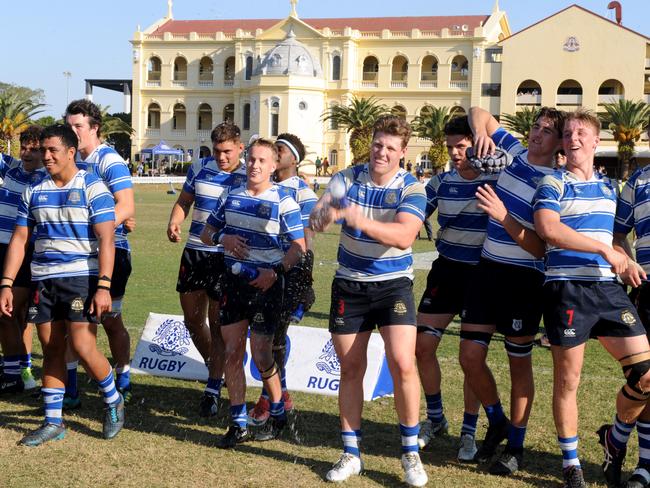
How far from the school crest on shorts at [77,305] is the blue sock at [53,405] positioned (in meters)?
0.61

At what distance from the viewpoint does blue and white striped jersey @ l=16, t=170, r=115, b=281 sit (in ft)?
19.6

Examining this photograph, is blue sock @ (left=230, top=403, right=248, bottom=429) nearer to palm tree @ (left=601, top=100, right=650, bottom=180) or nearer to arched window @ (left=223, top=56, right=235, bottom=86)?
palm tree @ (left=601, top=100, right=650, bottom=180)

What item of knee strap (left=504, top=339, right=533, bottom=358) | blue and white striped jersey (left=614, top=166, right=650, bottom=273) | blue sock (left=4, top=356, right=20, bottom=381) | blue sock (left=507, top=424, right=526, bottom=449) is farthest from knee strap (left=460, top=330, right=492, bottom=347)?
blue sock (left=4, top=356, right=20, bottom=381)

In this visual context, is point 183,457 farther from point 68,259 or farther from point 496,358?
point 496,358

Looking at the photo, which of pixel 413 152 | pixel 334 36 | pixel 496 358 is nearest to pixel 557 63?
pixel 413 152

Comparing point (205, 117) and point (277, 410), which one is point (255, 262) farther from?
point (205, 117)

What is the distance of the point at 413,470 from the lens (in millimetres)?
5227

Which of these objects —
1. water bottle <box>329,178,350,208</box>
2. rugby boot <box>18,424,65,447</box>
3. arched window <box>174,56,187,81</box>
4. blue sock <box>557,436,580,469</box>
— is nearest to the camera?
water bottle <box>329,178,350,208</box>

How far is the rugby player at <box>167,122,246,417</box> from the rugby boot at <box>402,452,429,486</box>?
212 cm

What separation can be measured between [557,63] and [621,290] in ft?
254

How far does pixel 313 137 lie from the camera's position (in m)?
83.6

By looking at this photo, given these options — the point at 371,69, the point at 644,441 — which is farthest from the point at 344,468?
the point at 371,69

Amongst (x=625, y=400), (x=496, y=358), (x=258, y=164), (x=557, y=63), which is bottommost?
(x=496, y=358)

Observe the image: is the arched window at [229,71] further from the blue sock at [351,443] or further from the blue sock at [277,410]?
the blue sock at [351,443]
